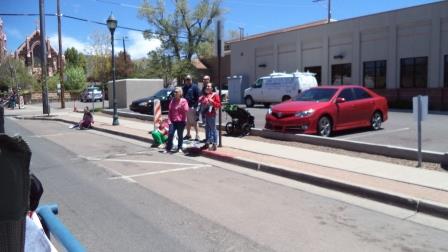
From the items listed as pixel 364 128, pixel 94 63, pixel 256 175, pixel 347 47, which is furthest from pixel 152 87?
pixel 94 63

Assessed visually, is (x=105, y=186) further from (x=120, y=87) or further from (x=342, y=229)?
(x=120, y=87)

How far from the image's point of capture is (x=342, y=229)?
5953mm

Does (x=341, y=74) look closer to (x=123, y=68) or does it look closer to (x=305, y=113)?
(x=305, y=113)

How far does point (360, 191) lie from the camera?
7.73 metres

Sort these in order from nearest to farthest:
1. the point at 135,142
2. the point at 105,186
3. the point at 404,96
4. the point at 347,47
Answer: the point at 105,186 < the point at 135,142 < the point at 404,96 < the point at 347,47

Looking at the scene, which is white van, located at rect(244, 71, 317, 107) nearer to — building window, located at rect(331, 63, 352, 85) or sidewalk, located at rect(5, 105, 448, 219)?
building window, located at rect(331, 63, 352, 85)

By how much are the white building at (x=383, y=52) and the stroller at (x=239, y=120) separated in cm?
1543

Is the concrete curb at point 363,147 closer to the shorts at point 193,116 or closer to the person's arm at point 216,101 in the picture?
the shorts at point 193,116

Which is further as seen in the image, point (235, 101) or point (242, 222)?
point (235, 101)

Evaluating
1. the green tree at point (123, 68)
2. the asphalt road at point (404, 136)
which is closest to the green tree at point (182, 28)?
the green tree at point (123, 68)

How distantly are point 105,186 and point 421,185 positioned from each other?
203 inches

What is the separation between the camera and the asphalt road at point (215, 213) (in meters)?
5.43

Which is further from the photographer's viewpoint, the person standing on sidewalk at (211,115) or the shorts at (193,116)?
the shorts at (193,116)

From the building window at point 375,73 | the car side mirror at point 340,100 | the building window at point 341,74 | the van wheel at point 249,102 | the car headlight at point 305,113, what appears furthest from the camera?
the building window at point 341,74
